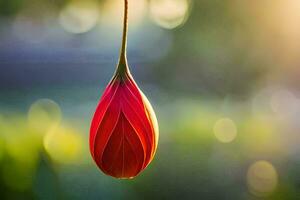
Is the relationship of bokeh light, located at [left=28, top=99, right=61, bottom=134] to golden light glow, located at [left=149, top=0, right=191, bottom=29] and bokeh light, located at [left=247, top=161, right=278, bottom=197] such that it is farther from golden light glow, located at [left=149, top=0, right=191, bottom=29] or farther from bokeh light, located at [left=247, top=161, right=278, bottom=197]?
golden light glow, located at [left=149, top=0, right=191, bottom=29]

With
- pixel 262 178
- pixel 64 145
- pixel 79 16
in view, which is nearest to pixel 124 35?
pixel 64 145

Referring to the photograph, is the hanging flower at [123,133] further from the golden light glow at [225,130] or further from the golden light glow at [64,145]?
the golden light glow at [225,130]

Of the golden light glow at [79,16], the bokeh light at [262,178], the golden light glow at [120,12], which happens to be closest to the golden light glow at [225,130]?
the bokeh light at [262,178]

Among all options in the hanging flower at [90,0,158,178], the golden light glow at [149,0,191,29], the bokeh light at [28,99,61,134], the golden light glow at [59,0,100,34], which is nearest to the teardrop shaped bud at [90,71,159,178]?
the hanging flower at [90,0,158,178]

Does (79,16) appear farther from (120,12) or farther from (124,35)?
(124,35)

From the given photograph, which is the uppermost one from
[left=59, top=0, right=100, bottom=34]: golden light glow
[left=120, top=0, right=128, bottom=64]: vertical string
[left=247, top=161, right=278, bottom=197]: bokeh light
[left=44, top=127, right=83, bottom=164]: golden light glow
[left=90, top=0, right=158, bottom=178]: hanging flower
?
[left=59, top=0, right=100, bottom=34]: golden light glow

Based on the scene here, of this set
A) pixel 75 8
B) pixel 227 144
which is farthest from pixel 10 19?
pixel 227 144

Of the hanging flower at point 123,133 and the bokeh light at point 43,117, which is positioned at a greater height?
the hanging flower at point 123,133
